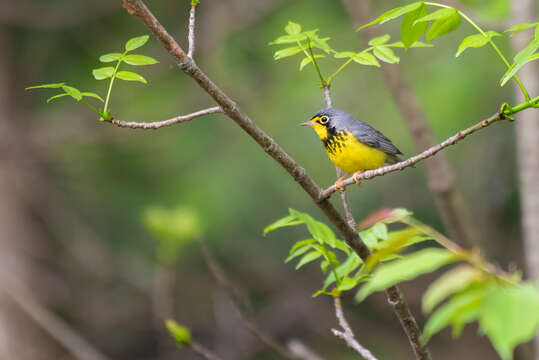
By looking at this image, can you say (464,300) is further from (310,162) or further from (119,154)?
(119,154)

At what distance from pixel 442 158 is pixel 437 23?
8.40ft

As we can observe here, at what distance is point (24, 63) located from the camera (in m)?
6.47

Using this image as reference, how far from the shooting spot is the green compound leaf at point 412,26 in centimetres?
178

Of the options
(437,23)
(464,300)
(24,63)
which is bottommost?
(464,300)

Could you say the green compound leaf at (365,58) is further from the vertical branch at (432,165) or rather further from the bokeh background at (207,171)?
the bokeh background at (207,171)

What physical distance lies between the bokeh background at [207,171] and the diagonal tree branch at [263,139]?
3.89 m

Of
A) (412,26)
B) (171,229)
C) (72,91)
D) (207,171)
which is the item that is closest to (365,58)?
(412,26)

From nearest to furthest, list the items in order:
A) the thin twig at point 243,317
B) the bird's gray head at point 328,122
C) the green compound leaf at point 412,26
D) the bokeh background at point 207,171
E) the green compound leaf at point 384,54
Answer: the green compound leaf at point 412,26 → the green compound leaf at point 384,54 → the thin twig at point 243,317 → the bird's gray head at point 328,122 → the bokeh background at point 207,171

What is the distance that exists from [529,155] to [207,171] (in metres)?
3.50

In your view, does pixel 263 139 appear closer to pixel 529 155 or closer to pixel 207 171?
pixel 529 155

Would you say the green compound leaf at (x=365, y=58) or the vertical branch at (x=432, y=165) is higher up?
the green compound leaf at (x=365, y=58)

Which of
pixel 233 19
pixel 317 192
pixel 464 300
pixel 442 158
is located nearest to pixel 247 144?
pixel 233 19

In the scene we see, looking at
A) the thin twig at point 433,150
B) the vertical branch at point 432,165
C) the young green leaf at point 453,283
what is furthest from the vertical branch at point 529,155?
the young green leaf at point 453,283

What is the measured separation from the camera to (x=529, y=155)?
4250 millimetres
